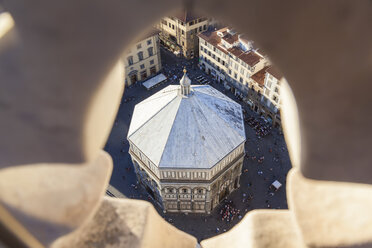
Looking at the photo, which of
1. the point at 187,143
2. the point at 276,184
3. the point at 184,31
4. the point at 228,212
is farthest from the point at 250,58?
the point at 228,212

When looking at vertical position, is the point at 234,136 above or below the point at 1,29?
below

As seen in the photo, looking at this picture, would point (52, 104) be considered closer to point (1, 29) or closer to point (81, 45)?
point (81, 45)

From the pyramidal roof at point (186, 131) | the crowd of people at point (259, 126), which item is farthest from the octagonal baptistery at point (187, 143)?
the crowd of people at point (259, 126)

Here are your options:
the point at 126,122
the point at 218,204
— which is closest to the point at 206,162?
the point at 218,204

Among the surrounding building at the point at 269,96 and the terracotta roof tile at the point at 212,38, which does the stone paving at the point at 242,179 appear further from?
the terracotta roof tile at the point at 212,38

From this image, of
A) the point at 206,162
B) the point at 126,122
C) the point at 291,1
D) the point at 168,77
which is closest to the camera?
the point at 291,1

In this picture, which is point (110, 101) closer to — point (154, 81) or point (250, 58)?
point (250, 58)
